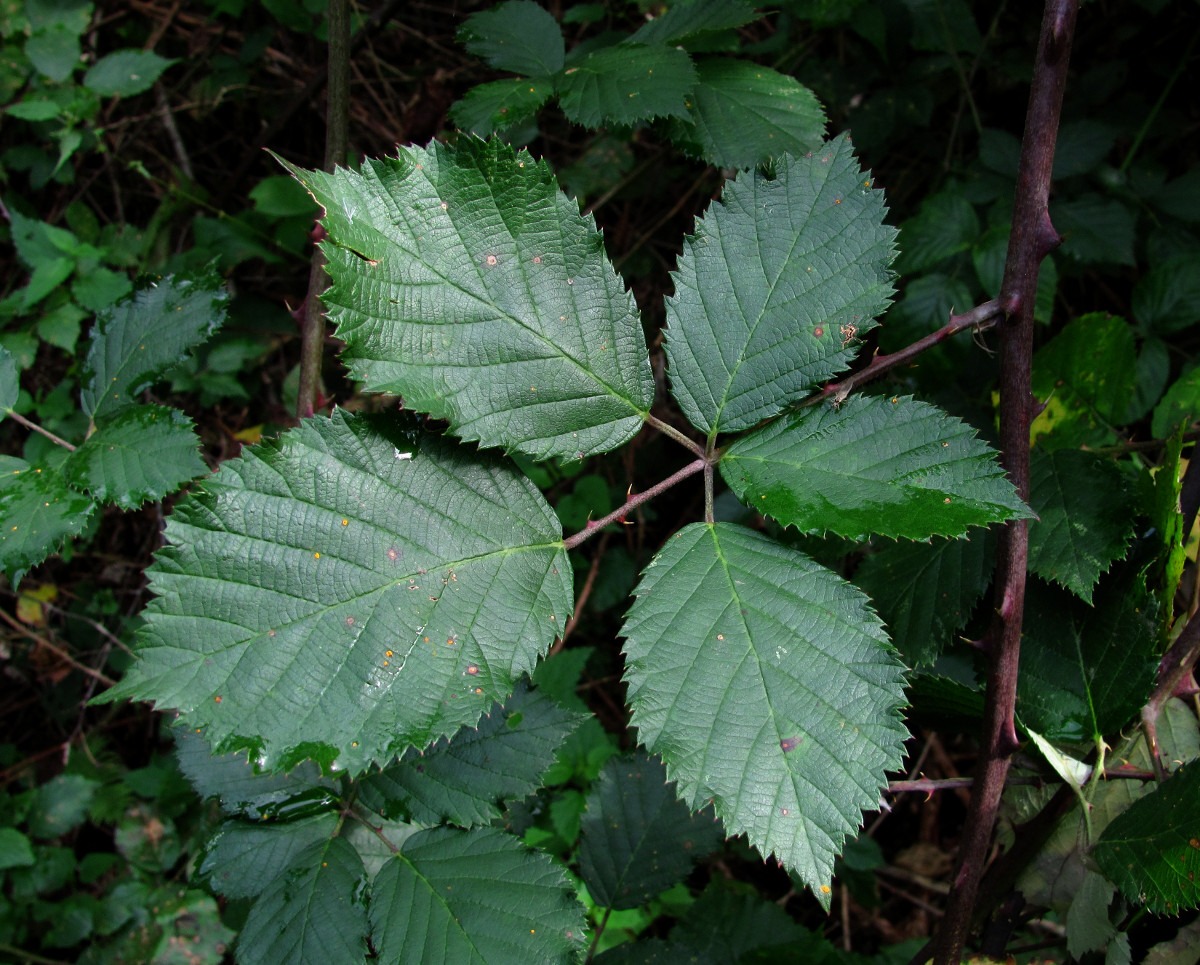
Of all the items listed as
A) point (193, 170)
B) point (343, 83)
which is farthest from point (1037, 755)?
point (193, 170)

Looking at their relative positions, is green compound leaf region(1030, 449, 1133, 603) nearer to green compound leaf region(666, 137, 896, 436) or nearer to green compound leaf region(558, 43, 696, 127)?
green compound leaf region(666, 137, 896, 436)

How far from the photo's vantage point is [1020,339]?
1023 millimetres

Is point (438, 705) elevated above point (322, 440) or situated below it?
below

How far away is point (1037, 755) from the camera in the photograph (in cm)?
112

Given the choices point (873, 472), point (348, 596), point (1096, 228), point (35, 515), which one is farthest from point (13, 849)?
point (1096, 228)

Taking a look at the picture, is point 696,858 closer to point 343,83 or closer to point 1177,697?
point 1177,697

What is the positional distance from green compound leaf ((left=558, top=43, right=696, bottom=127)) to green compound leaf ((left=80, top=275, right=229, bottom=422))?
0.65 metres

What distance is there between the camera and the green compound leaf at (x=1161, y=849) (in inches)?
36.8

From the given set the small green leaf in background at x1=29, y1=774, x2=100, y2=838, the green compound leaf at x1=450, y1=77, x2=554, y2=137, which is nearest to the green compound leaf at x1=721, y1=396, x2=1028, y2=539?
the green compound leaf at x1=450, y1=77, x2=554, y2=137

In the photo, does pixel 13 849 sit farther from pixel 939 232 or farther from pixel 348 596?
pixel 939 232

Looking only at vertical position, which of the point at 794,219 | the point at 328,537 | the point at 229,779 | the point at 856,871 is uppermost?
the point at 794,219

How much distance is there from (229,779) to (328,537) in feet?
1.67

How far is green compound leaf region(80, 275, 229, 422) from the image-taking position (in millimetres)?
1382

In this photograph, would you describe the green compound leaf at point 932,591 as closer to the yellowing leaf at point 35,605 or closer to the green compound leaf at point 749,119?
the green compound leaf at point 749,119
